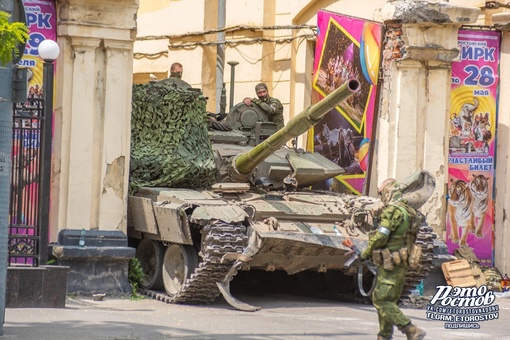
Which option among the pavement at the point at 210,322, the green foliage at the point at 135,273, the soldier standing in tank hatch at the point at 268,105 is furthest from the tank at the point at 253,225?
the soldier standing in tank hatch at the point at 268,105

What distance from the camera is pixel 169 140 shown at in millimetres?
16656

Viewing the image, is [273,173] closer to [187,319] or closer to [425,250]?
[425,250]

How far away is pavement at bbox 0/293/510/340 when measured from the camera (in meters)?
11.4

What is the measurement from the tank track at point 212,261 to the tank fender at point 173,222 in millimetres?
312

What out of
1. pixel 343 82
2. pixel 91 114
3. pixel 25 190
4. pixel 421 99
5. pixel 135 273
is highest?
pixel 343 82

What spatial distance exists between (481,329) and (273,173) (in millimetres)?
4439

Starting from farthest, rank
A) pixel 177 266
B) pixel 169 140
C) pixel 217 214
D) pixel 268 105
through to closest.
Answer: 1. pixel 268 105
2. pixel 169 140
3. pixel 177 266
4. pixel 217 214

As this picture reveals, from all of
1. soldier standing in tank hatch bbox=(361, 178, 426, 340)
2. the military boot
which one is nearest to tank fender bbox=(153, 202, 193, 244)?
soldier standing in tank hatch bbox=(361, 178, 426, 340)

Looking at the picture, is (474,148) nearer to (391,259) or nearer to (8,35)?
(391,259)

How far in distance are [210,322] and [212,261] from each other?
67.1 inches

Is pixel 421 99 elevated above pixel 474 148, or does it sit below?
above

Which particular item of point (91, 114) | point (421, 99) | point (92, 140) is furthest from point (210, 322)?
point (421, 99)

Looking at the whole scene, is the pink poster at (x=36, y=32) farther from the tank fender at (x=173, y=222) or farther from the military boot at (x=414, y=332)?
the military boot at (x=414, y=332)

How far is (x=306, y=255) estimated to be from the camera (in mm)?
14797
